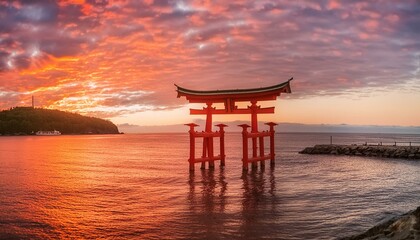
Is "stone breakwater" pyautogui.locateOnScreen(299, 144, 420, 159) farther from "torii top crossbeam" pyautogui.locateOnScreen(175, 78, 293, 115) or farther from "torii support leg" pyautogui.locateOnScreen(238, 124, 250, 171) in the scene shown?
"torii support leg" pyautogui.locateOnScreen(238, 124, 250, 171)

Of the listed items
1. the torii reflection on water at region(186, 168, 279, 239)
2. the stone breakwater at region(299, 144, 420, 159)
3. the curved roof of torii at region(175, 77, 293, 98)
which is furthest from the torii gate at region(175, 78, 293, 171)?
the stone breakwater at region(299, 144, 420, 159)

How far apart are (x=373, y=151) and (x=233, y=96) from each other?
29004 mm

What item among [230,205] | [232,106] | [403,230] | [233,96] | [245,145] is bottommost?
Answer: [230,205]

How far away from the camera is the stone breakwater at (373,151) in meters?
46.3

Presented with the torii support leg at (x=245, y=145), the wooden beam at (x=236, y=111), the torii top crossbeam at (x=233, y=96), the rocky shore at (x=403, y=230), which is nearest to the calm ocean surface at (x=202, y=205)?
the torii support leg at (x=245, y=145)

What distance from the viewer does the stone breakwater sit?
46.3 m

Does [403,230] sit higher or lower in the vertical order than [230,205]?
higher

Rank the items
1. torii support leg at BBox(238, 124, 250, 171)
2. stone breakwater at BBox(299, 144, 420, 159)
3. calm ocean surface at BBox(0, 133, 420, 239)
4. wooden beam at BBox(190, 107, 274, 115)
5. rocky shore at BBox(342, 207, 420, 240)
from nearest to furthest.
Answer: rocky shore at BBox(342, 207, 420, 240) → calm ocean surface at BBox(0, 133, 420, 239) → torii support leg at BBox(238, 124, 250, 171) → wooden beam at BBox(190, 107, 274, 115) → stone breakwater at BBox(299, 144, 420, 159)

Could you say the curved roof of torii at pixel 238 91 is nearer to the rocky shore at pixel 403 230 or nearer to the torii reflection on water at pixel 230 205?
the torii reflection on water at pixel 230 205

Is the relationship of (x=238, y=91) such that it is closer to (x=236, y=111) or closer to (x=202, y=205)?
(x=236, y=111)

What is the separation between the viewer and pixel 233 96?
31.2m

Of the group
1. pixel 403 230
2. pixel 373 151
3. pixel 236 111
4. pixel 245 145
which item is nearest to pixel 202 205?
pixel 403 230

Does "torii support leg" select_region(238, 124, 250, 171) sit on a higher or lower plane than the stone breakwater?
higher

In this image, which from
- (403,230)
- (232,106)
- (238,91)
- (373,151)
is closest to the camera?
(403,230)
